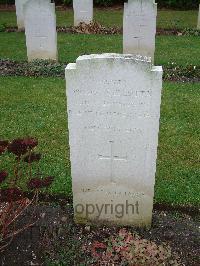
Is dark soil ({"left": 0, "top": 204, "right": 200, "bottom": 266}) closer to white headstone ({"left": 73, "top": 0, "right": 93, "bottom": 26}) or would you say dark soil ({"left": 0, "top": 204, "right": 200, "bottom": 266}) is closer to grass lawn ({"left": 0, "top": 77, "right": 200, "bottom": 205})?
grass lawn ({"left": 0, "top": 77, "right": 200, "bottom": 205})

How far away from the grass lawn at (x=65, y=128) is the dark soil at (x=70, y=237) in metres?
0.41

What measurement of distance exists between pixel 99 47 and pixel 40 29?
245 centimetres

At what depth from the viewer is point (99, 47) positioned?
11.7 m

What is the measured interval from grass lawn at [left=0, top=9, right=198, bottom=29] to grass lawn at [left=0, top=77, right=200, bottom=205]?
7.72 meters

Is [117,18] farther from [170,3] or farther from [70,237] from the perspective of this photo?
[70,237]

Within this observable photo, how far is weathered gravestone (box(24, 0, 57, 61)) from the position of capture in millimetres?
9484

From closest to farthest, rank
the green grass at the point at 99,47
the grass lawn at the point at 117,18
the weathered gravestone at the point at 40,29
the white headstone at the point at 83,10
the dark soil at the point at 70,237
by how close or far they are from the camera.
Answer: the dark soil at the point at 70,237, the weathered gravestone at the point at 40,29, the green grass at the point at 99,47, the white headstone at the point at 83,10, the grass lawn at the point at 117,18

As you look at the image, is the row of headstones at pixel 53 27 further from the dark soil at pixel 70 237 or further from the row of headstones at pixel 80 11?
the dark soil at pixel 70 237

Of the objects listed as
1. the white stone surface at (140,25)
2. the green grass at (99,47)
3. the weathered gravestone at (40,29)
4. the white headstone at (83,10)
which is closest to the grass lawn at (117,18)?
the white headstone at (83,10)

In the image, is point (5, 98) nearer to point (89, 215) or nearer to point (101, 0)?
point (89, 215)

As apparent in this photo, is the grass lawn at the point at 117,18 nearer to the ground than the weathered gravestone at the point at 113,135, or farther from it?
farther from it

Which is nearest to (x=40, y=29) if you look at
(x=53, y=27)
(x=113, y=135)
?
(x=53, y=27)

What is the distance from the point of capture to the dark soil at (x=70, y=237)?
11.7 ft

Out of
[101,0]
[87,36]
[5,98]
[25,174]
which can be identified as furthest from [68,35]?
[25,174]
